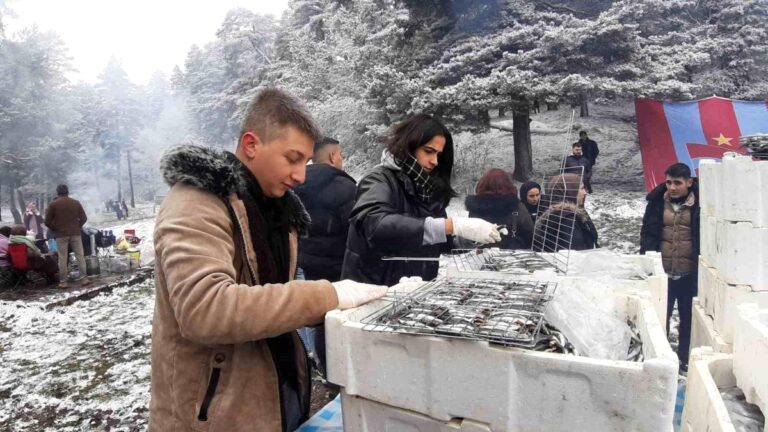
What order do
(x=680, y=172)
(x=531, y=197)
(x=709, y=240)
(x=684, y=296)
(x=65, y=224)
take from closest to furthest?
(x=709, y=240) → (x=680, y=172) → (x=684, y=296) → (x=531, y=197) → (x=65, y=224)

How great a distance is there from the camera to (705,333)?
118 inches

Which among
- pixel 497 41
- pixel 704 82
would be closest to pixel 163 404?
pixel 497 41

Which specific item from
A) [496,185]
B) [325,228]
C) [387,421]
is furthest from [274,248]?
[496,185]

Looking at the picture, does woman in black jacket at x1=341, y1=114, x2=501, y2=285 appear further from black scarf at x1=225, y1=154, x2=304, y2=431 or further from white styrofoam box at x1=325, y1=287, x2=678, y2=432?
white styrofoam box at x1=325, y1=287, x2=678, y2=432

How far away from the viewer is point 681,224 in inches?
181

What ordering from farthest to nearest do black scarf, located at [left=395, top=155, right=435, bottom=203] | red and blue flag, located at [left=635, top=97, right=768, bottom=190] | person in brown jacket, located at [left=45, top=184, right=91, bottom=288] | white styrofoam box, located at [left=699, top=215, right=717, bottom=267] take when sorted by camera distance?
person in brown jacket, located at [left=45, top=184, right=91, bottom=288] < red and blue flag, located at [left=635, top=97, right=768, bottom=190] < white styrofoam box, located at [left=699, top=215, right=717, bottom=267] < black scarf, located at [left=395, top=155, right=435, bottom=203]

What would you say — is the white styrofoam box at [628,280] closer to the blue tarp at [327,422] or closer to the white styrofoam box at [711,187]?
the white styrofoam box at [711,187]

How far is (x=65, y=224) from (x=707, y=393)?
10623mm

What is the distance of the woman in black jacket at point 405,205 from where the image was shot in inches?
95.9

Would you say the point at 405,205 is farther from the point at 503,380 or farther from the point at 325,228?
the point at 503,380

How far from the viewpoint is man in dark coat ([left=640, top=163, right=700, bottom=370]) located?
455 cm

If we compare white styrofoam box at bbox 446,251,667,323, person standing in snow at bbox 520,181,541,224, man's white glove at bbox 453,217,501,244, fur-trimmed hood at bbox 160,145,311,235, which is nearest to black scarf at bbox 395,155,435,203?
man's white glove at bbox 453,217,501,244

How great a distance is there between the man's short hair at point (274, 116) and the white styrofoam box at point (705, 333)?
8.46 feet

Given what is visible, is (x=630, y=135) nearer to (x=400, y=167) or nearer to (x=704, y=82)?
(x=704, y=82)
